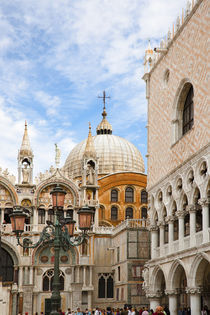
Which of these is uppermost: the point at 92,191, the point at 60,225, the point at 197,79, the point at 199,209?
the point at 197,79

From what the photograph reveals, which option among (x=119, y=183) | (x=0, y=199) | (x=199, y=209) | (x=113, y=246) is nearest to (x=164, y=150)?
(x=199, y=209)

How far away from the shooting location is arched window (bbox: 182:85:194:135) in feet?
75.5

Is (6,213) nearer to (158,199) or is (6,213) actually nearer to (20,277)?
(20,277)

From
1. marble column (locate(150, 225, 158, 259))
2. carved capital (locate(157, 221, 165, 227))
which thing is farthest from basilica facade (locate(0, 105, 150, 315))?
carved capital (locate(157, 221, 165, 227))

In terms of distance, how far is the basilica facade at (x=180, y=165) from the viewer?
20.5 m

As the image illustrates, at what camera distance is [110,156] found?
4500 centimetres

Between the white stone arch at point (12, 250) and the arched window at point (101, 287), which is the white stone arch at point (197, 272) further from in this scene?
the white stone arch at point (12, 250)

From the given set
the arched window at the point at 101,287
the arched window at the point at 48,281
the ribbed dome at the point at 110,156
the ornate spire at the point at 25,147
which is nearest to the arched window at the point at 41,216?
the arched window at the point at 48,281

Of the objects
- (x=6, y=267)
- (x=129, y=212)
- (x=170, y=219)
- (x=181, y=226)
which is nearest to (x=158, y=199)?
(x=170, y=219)

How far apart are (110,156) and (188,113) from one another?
21982mm

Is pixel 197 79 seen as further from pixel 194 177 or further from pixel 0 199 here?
pixel 0 199

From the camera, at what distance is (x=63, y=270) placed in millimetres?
32688

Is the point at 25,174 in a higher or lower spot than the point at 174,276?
higher

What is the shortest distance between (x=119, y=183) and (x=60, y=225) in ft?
87.6
